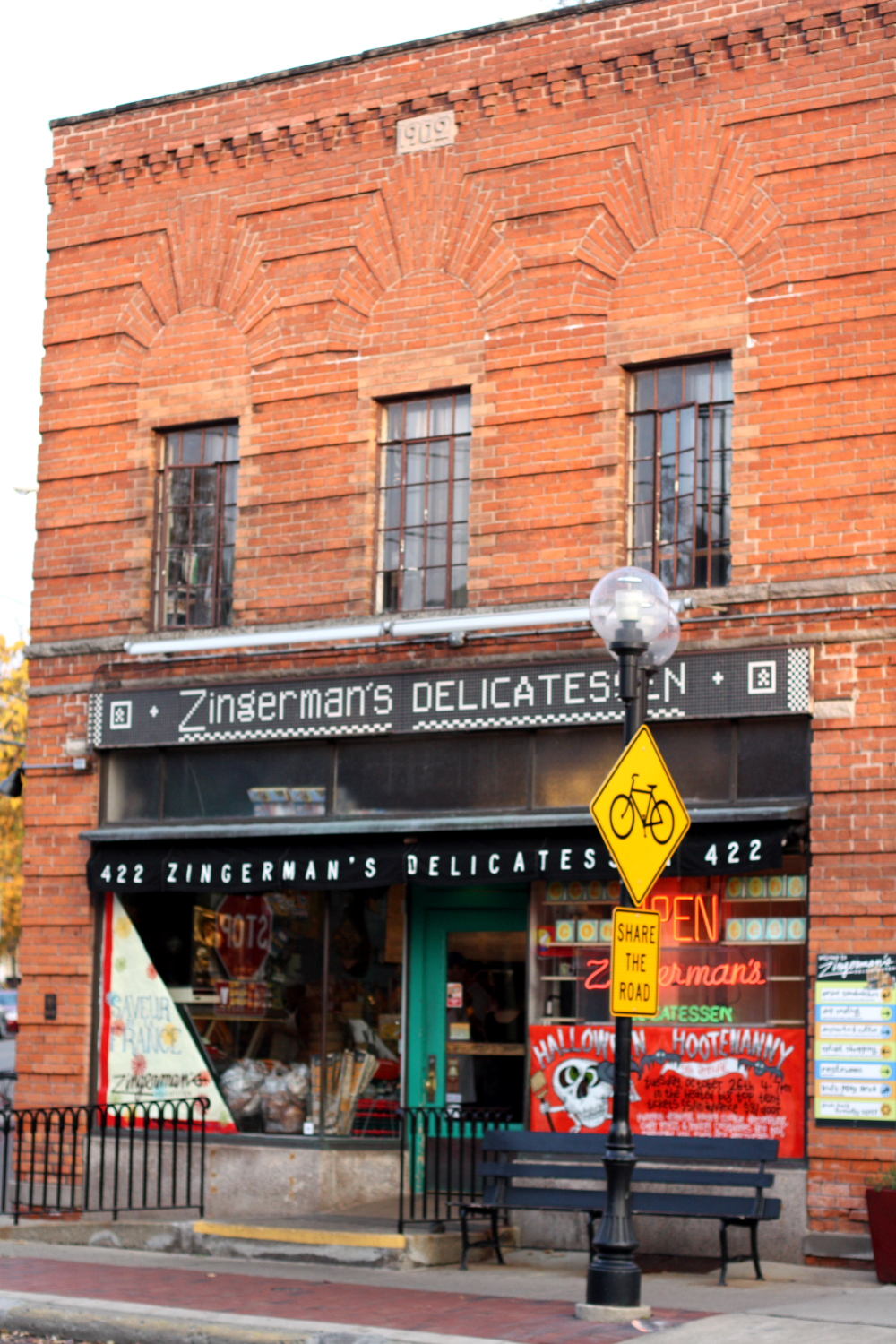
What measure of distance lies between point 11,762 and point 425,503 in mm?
26276

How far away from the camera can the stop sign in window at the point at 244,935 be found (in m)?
14.7

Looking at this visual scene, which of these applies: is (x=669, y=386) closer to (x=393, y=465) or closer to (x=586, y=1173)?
(x=393, y=465)

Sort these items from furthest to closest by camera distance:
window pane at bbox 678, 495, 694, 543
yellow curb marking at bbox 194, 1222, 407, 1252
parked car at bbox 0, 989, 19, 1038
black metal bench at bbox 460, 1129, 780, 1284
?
parked car at bbox 0, 989, 19, 1038 → window pane at bbox 678, 495, 694, 543 → yellow curb marking at bbox 194, 1222, 407, 1252 → black metal bench at bbox 460, 1129, 780, 1284

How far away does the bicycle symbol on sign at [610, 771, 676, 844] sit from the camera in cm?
995

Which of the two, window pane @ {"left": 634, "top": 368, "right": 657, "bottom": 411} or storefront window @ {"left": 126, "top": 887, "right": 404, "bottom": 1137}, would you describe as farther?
storefront window @ {"left": 126, "top": 887, "right": 404, "bottom": 1137}

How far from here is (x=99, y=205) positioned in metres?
15.9

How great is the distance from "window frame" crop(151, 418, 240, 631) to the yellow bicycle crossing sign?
18.9 ft

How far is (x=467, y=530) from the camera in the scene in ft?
46.4

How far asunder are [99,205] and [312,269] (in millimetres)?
2443

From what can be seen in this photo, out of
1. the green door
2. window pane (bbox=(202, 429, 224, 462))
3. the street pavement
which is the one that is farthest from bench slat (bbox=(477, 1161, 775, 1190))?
window pane (bbox=(202, 429, 224, 462))

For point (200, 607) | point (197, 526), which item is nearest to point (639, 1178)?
point (200, 607)

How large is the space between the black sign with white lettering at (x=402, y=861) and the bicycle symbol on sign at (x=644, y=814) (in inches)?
84.1

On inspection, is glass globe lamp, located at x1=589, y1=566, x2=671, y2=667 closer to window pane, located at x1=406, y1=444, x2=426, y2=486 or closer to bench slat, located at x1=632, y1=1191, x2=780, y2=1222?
bench slat, located at x1=632, y1=1191, x2=780, y2=1222

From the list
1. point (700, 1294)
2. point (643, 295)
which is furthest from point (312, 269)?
point (700, 1294)
